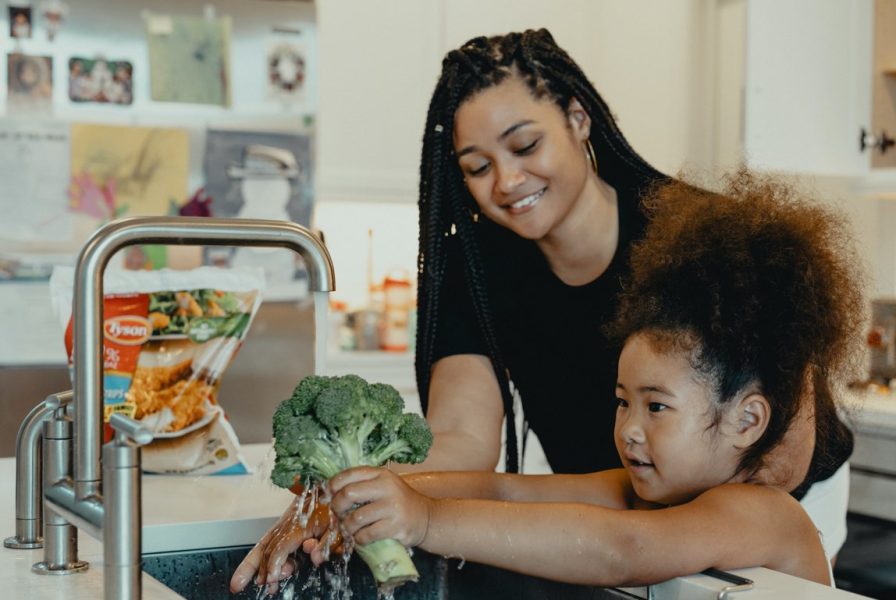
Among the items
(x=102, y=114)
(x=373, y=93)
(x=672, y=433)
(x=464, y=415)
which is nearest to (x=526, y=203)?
(x=464, y=415)

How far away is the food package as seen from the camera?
4.59 feet

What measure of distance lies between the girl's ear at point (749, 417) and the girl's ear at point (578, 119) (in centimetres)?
51

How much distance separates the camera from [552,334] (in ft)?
4.92

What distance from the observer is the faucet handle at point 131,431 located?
2.43 ft

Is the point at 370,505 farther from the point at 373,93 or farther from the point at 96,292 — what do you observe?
the point at 373,93

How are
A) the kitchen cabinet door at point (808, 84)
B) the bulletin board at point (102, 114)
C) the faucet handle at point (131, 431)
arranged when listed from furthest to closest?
the kitchen cabinet door at point (808, 84)
the bulletin board at point (102, 114)
the faucet handle at point (131, 431)

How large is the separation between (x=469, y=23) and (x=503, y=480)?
2.15 m

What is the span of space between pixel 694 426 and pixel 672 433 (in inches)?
0.9

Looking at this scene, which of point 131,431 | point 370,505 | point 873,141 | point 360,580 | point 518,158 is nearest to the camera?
point 131,431

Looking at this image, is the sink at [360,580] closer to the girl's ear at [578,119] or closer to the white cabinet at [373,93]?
the girl's ear at [578,119]

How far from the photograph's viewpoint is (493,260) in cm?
155

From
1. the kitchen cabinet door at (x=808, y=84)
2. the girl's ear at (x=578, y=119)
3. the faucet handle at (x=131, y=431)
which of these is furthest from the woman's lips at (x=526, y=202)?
the kitchen cabinet door at (x=808, y=84)

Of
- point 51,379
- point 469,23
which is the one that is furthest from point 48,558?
point 469,23

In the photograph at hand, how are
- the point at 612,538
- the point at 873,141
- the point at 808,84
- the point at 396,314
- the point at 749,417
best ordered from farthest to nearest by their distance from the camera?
the point at 396,314 → the point at 873,141 → the point at 808,84 → the point at 749,417 → the point at 612,538
